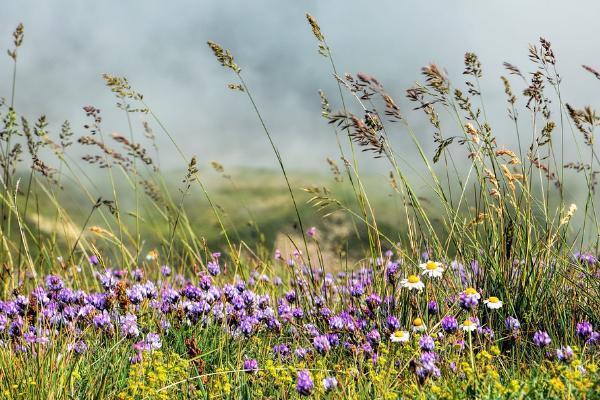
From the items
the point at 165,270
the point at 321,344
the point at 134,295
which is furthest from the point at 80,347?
the point at 165,270

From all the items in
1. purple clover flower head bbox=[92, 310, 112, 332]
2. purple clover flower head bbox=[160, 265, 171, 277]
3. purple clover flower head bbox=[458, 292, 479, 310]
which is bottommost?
purple clover flower head bbox=[458, 292, 479, 310]

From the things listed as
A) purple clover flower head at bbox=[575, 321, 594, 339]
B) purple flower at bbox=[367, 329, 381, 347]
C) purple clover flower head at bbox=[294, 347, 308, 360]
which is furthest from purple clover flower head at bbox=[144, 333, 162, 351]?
purple clover flower head at bbox=[575, 321, 594, 339]

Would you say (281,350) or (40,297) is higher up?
(40,297)

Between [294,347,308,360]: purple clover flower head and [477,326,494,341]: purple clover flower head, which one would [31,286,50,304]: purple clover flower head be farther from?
[477,326,494,341]: purple clover flower head

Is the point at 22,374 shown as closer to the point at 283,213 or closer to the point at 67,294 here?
the point at 67,294

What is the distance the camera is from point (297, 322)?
14.4 feet

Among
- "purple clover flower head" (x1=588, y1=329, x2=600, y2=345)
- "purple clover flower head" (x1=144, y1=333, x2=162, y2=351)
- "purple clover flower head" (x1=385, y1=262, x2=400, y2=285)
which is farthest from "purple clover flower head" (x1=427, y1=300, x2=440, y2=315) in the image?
"purple clover flower head" (x1=144, y1=333, x2=162, y2=351)

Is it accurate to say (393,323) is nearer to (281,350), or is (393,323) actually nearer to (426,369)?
(281,350)

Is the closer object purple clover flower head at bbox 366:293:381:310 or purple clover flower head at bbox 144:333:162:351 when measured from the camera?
purple clover flower head at bbox 144:333:162:351

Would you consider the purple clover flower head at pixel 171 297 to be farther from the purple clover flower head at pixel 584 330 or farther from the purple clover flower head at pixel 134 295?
the purple clover flower head at pixel 584 330

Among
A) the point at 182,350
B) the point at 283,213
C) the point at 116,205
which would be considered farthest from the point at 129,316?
the point at 283,213

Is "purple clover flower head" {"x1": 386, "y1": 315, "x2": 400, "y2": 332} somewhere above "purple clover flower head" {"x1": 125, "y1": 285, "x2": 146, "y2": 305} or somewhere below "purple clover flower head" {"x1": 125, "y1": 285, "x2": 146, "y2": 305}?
below

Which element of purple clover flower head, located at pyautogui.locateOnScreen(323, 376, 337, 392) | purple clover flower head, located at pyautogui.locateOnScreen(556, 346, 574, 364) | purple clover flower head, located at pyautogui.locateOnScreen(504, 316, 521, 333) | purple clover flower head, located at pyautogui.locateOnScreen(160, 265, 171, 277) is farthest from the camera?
purple clover flower head, located at pyautogui.locateOnScreen(160, 265, 171, 277)

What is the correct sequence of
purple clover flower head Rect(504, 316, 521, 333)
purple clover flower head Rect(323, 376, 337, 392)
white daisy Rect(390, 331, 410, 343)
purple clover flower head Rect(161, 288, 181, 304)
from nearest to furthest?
1. purple clover flower head Rect(323, 376, 337, 392)
2. white daisy Rect(390, 331, 410, 343)
3. purple clover flower head Rect(504, 316, 521, 333)
4. purple clover flower head Rect(161, 288, 181, 304)
